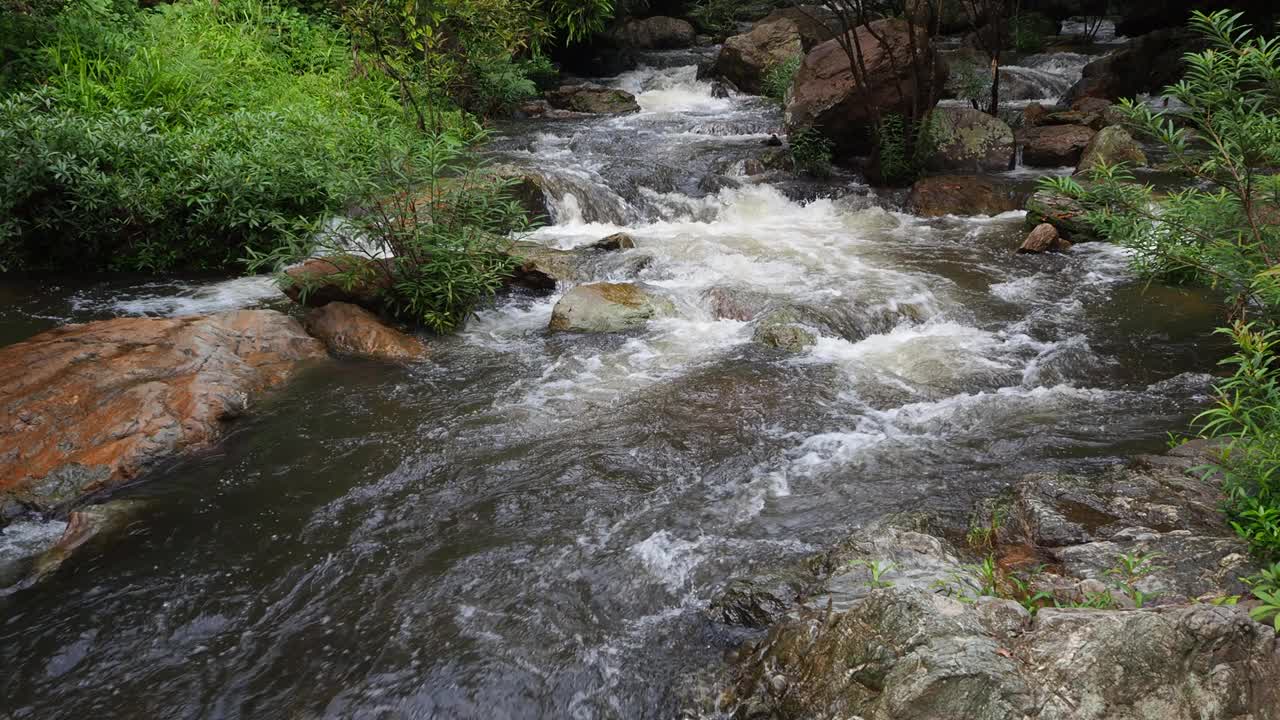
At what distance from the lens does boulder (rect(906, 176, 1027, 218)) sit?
10930 millimetres

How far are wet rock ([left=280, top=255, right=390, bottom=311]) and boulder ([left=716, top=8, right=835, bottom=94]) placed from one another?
1290 cm

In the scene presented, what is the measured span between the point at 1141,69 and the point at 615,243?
12.8 meters

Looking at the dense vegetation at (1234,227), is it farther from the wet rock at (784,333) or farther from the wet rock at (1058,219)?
the wet rock at (1058,219)

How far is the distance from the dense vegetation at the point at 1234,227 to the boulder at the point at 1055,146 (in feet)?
25.6

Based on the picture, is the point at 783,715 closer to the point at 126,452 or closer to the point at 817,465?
the point at 817,465

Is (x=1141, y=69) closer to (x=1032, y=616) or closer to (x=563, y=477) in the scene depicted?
(x=563, y=477)

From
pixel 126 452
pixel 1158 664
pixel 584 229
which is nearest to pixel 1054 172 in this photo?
pixel 584 229

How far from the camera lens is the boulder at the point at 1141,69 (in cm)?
1570

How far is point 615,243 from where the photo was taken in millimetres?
9539

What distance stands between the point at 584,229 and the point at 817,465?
20.9 ft

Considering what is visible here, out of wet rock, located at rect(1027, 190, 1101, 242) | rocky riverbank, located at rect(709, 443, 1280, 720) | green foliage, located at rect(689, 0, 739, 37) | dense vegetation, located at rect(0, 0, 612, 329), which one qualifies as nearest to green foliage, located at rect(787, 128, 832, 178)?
wet rock, located at rect(1027, 190, 1101, 242)

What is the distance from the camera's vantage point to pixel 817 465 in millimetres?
5090

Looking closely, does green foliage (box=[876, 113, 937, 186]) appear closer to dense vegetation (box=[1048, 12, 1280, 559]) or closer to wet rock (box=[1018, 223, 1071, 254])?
wet rock (box=[1018, 223, 1071, 254])

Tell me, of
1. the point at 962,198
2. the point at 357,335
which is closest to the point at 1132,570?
the point at 357,335
